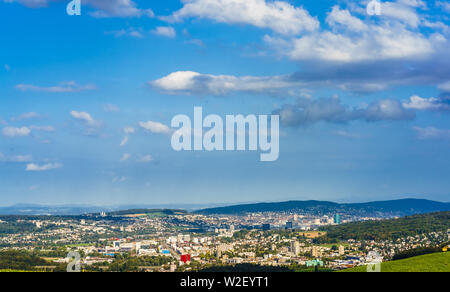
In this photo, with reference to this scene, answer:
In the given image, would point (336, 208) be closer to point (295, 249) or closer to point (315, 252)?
point (295, 249)

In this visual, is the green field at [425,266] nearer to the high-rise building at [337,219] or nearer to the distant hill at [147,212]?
the high-rise building at [337,219]

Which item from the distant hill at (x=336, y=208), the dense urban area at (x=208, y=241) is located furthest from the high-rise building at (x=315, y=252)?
the distant hill at (x=336, y=208)

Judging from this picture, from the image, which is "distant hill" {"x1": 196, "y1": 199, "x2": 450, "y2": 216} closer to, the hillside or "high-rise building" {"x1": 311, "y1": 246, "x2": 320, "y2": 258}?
the hillside

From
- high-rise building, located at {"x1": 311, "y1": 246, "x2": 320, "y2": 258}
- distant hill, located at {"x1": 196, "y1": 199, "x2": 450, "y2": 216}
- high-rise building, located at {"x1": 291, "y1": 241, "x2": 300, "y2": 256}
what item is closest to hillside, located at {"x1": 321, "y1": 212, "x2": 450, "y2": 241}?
high-rise building, located at {"x1": 291, "y1": 241, "x2": 300, "y2": 256}

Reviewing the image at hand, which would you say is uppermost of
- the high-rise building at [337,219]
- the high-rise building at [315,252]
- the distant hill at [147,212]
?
the distant hill at [147,212]
